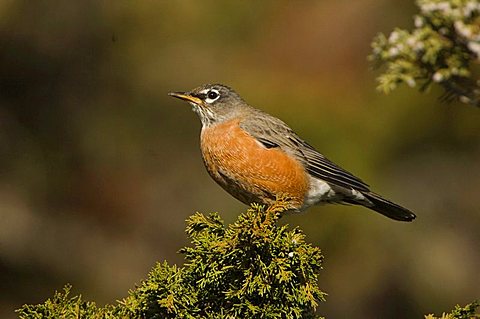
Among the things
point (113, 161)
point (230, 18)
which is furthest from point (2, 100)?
point (230, 18)

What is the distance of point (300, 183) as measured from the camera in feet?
14.8

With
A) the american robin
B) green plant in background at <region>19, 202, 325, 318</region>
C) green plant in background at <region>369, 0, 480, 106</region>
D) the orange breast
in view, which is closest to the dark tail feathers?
the american robin

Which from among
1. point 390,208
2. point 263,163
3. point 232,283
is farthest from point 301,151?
point 232,283

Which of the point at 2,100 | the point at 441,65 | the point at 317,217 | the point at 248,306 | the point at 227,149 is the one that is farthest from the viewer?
the point at 2,100

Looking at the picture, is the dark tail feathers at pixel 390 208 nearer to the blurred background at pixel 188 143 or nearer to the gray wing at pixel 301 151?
the gray wing at pixel 301 151

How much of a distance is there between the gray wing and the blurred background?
3.77ft

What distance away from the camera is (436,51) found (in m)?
4.14

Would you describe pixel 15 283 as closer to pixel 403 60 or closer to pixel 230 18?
pixel 230 18

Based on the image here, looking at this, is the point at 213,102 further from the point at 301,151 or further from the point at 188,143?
the point at 188,143

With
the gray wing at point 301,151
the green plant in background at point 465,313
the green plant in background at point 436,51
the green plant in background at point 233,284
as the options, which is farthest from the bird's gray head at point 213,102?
the green plant in background at point 465,313

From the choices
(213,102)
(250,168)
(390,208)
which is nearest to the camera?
(250,168)

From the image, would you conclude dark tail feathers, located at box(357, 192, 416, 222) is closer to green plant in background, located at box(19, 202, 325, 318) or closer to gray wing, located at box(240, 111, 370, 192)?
gray wing, located at box(240, 111, 370, 192)

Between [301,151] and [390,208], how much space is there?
1.83 ft

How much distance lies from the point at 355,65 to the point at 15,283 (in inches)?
114
